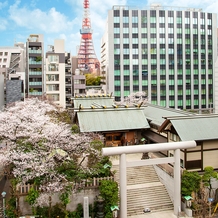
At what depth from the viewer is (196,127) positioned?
20406mm

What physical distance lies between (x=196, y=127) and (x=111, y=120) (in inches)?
356

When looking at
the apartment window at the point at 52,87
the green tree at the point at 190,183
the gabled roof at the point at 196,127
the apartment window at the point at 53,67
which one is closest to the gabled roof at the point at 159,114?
the gabled roof at the point at 196,127

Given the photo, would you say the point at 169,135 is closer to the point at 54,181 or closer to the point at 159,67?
the point at 54,181

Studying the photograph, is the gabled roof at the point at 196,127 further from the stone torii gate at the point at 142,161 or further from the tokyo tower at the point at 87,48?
the tokyo tower at the point at 87,48

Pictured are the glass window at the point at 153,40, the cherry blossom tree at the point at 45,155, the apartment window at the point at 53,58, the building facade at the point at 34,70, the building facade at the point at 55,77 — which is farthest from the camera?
the glass window at the point at 153,40

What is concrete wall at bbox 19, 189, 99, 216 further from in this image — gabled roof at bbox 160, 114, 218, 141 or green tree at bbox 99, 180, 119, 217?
gabled roof at bbox 160, 114, 218, 141

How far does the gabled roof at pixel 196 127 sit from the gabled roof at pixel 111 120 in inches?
241

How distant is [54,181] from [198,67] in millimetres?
62769

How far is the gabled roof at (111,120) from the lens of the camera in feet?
84.2

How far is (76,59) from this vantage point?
10594cm

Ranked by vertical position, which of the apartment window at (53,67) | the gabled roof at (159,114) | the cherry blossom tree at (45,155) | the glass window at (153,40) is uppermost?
the glass window at (153,40)

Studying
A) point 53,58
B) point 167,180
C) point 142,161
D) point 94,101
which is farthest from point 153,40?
point 142,161

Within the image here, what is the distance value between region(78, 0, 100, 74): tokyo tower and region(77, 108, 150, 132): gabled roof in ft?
258

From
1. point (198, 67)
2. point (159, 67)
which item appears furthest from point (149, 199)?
point (198, 67)
